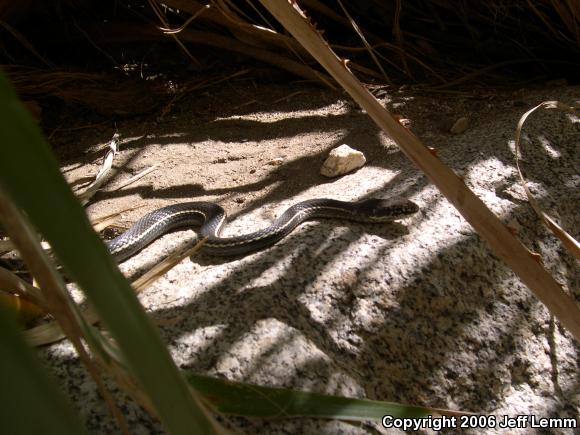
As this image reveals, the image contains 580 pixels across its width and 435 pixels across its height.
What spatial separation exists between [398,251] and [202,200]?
1.55 metres

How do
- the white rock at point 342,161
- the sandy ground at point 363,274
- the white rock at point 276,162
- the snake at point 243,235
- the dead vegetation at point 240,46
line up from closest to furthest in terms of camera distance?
the sandy ground at point 363,274
the snake at point 243,235
the white rock at point 342,161
the white rock at point 276,162
the dead vegetation at point 240,46

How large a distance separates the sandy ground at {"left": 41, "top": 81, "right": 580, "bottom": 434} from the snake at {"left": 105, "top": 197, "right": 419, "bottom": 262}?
7 centimetres

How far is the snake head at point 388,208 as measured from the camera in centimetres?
309

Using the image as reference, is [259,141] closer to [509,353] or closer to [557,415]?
[509,353]

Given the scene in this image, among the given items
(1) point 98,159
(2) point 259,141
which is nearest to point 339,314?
(2) point 259,141

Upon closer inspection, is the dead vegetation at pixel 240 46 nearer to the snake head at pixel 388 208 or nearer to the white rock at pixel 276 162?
the white rock at pixel 276 162

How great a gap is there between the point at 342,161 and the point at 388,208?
806 millimetres

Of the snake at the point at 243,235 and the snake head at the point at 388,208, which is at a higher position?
the snake at the point at 243,235

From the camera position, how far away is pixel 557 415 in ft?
8.84

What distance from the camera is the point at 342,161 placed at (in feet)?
12.4

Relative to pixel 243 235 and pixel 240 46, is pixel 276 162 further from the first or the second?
pixel 240 46

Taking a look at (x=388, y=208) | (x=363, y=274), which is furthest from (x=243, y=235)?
(x=388, y=208)

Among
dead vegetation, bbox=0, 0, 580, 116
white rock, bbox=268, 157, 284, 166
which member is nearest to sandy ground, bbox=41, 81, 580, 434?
white rock, bbox=268, 157, 284, 166

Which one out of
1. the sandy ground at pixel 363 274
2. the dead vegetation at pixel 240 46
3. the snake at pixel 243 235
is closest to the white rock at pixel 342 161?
the sandy ground at pixel 363 274
